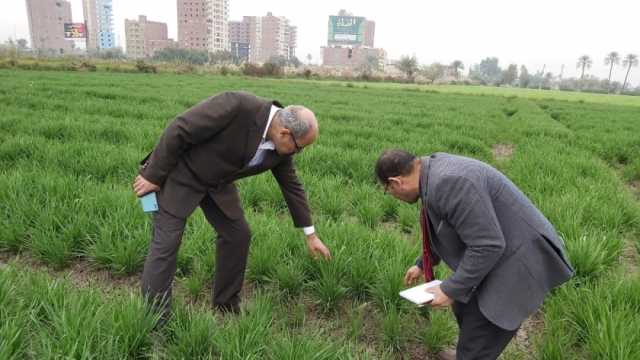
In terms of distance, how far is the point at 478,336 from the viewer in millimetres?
2002

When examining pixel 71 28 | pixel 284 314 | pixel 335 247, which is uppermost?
pixel 71 28

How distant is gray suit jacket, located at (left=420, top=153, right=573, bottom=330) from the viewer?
1666mm

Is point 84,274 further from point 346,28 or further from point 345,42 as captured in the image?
point 345,42

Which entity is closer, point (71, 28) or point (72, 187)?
point (72, 187)

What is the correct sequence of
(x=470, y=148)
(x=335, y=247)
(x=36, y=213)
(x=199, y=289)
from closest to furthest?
(x=199, y=289) < (x=335, y=247) < (x=36, y=213) < (x=470, y=148)

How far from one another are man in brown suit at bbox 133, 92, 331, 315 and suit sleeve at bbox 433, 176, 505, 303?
795 millimetres

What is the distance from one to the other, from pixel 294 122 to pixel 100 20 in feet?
568

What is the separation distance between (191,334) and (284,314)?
0.84 meters

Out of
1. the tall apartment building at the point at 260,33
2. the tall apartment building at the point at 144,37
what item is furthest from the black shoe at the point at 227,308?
the tall apartment building at the point at 260,33

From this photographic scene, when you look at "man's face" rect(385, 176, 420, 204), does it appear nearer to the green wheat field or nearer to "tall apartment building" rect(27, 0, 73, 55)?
the green wheat field

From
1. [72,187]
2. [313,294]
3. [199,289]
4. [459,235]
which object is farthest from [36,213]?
[459,235]

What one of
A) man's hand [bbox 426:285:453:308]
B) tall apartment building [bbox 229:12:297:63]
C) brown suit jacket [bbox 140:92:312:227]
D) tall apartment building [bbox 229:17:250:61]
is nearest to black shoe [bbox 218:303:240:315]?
brown suit jacket [bbox 140:92:312:227]

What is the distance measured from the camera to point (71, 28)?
70375 mm

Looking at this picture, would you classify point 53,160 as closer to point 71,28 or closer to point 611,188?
point 611,188
